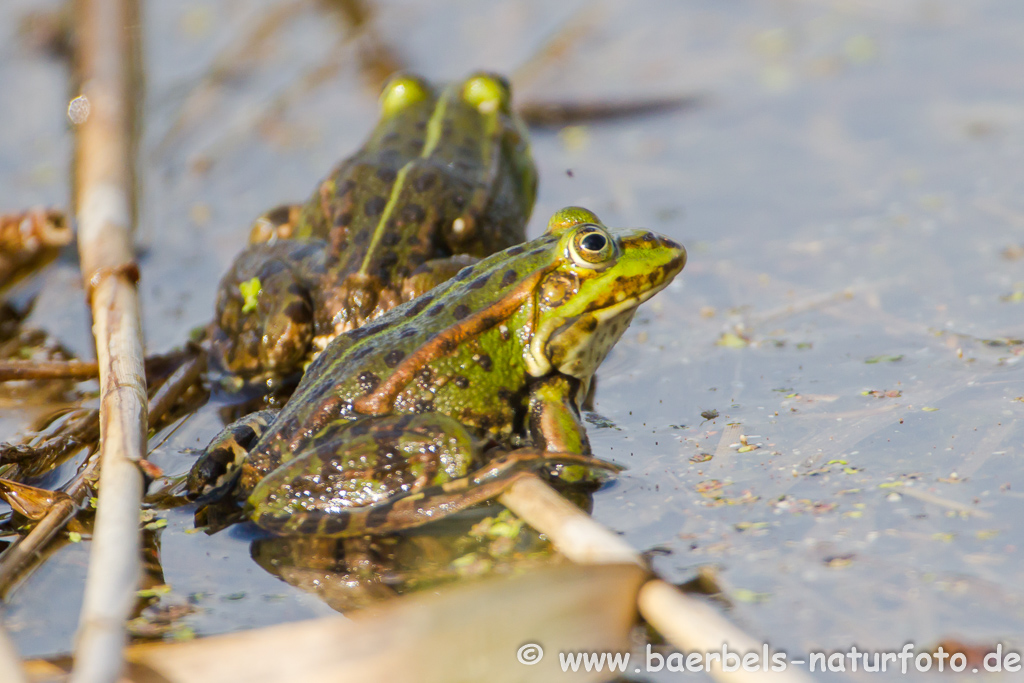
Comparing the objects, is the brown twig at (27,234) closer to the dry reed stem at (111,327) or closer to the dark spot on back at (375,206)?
the dry reed stem at (111,327)

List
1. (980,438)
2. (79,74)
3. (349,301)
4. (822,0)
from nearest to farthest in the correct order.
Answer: (980,438) → (349,301) → (79,74) → (822,0)

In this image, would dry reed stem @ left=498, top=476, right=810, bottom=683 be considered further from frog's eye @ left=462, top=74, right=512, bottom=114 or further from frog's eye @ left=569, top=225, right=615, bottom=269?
frog's eye @ left=462, top=74, right=512, bottom=114

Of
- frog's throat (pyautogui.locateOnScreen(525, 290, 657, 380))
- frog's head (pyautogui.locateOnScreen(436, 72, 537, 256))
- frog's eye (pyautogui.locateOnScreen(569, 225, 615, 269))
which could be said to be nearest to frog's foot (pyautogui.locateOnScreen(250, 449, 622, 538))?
frog's throat (pyautogui.locateOnScreen(525, 290, 657, 380))

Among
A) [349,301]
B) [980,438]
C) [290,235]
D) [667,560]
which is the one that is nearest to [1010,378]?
[980,438]

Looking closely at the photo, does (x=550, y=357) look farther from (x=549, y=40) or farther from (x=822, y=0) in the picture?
(x=822, y=0)

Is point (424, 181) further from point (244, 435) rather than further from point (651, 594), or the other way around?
point (651, 594)

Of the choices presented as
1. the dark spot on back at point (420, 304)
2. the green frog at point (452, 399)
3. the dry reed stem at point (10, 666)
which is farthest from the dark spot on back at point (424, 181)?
the dry reed stem at point (10, 666)

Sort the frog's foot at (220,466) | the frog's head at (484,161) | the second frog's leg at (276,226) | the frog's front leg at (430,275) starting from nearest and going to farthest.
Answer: the frog's foot at (220,466), the frog's front leg at (430,275), the frog's head at (484,161), the second frog's leg at (276,226)
